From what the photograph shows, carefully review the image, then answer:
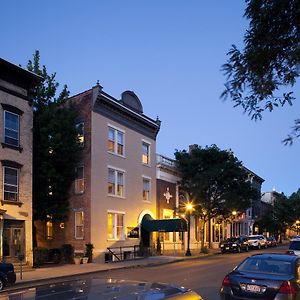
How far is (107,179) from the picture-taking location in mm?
35094

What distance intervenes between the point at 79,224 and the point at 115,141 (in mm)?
6859

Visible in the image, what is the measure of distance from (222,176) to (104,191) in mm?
14311

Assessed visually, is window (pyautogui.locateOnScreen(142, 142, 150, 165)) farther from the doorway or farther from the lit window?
the doorway

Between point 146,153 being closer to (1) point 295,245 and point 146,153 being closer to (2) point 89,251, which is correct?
(2) point 89,251

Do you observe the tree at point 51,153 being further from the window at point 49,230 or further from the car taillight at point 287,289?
the car taillight at point 287,289

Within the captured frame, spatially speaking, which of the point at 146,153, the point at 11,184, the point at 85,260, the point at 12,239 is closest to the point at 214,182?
the point at 146,153

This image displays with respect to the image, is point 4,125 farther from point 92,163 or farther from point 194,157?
point 194,157

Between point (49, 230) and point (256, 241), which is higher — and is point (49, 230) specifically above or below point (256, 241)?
above

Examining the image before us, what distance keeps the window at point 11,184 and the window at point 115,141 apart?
9.76 m

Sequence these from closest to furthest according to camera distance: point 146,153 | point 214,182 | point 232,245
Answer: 1. point 146,153
2. point 214,182
3. point 232,245

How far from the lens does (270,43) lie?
24.7 ft

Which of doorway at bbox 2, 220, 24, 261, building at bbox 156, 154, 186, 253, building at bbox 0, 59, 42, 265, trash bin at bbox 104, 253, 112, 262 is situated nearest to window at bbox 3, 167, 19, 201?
building at bbox 0, 59, 42, 265

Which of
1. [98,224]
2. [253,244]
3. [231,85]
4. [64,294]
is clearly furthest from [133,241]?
[64,294]

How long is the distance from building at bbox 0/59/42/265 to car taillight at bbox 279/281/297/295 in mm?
18378
